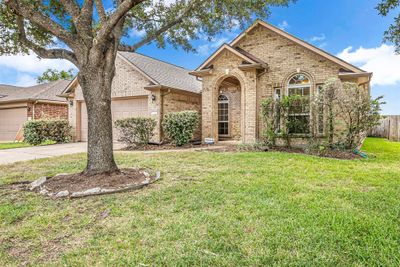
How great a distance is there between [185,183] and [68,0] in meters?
4.90

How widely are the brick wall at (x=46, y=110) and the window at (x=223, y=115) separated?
12.7 meters

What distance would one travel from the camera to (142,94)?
14516 millimetres

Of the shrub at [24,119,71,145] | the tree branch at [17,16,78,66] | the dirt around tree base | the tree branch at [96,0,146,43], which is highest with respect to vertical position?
the tree branch at [96,0,146,43]

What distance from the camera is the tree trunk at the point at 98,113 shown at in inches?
218

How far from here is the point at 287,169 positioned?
6.66 m

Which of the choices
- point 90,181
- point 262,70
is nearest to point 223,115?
point 262,70

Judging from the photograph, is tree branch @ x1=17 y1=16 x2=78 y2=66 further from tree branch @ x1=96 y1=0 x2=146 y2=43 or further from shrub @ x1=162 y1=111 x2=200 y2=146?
shrub @ x1=162 y1=111 x2=200 y2=146

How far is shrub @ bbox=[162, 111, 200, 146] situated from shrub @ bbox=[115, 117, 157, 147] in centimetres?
94

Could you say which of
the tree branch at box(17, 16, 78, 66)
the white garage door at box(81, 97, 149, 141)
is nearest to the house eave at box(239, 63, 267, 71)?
the white garage door at box(81, 97, 149, 141)

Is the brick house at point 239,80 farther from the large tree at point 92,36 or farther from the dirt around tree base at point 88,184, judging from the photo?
the dirt around tree base at point 88,184

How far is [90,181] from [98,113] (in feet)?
4.71

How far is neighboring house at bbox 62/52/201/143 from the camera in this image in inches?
544

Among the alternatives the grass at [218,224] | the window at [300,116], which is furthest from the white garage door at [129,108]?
the grass at [218,224]

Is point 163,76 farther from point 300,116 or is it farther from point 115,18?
point 115,18
